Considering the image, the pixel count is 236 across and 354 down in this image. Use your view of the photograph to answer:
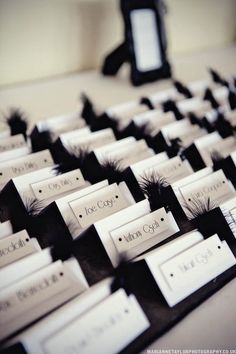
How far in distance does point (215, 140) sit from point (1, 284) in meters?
0.53

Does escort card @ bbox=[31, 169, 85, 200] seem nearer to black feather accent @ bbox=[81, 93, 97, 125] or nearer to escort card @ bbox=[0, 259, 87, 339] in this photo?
escort card @ bbox=[0, 259, 87, 339]

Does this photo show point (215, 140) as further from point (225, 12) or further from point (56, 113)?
point (225, 12)

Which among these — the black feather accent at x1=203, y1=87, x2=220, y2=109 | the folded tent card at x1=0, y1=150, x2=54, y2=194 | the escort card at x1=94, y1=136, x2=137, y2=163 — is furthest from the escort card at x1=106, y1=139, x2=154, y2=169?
the black feather accent at x1=203, y1=87, x2=220, y2=109

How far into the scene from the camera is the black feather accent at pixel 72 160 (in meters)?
0.59

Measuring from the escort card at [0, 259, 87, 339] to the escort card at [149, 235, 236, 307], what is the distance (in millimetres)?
109

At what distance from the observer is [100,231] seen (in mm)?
459

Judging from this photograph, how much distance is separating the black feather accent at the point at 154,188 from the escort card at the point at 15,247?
0.65ft

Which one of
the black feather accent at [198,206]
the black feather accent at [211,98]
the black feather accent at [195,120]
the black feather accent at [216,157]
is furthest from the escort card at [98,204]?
the black feather accent at [211,98]

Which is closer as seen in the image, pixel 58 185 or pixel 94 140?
pixel 58 185

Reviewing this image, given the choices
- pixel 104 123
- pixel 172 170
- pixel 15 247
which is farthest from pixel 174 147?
pixel 15 247

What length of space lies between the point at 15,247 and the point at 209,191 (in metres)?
0.34

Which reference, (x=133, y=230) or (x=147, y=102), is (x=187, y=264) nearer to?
(x=133, y=230)

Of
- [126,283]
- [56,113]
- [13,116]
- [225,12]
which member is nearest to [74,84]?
[56,113]

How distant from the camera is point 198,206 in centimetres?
54
